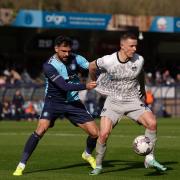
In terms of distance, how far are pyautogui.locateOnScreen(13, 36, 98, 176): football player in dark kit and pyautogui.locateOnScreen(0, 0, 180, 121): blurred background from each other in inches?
900

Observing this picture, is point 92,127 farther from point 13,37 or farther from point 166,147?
point 13,37

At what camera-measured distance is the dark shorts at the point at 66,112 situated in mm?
13734

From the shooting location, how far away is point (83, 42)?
51.7 m

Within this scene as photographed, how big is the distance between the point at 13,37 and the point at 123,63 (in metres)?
36.8

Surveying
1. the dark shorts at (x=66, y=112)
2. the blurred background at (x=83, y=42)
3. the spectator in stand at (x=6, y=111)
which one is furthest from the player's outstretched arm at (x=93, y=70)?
the spectator in stand at (x=6, y=111)

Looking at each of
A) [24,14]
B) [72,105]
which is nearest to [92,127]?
A: [72,105]

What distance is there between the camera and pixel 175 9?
62.3m

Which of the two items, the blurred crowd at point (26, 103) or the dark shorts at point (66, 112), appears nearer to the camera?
the dark shorts at point (66, 112)

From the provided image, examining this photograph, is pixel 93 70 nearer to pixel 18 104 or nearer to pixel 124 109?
pixel 124 109

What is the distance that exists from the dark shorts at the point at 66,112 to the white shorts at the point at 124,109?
71 cm

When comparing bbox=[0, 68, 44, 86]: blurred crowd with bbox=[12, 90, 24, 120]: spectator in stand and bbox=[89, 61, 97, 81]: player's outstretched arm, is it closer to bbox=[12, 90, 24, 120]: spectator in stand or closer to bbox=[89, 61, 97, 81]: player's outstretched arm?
bbox=[12, 90, 24, 120]: spectator in stand

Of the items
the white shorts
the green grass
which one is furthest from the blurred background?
the white shorts

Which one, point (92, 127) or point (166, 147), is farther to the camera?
point (166, 147)

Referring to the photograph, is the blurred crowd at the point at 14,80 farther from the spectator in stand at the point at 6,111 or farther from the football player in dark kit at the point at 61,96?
the football player in dark kit at the point at 61,96
